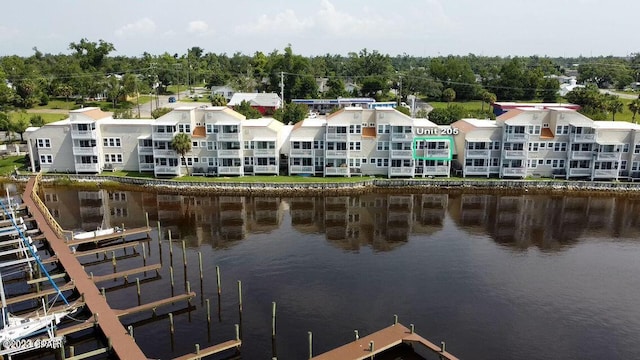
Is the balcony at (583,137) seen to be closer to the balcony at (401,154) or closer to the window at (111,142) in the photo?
the balcony at (401,154)

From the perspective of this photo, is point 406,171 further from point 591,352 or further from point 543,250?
point 591,352

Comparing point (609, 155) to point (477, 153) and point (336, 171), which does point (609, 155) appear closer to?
point (477, 153)

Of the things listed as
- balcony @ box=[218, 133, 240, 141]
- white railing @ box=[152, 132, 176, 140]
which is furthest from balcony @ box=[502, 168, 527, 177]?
white railing @ box=[152, 132, 176, 140]

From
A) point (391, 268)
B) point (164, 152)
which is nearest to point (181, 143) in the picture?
point (164, 152)

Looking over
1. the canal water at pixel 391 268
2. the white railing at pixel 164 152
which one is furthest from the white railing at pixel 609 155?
the white railing at pixel 164 152

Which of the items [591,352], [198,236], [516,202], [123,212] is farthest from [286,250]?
[516,202]

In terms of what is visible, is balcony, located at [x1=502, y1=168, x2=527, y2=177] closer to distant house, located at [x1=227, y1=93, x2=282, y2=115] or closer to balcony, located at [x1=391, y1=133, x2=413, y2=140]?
balcony, located at [x1=391, y1=133, x2=413, y2=140]
